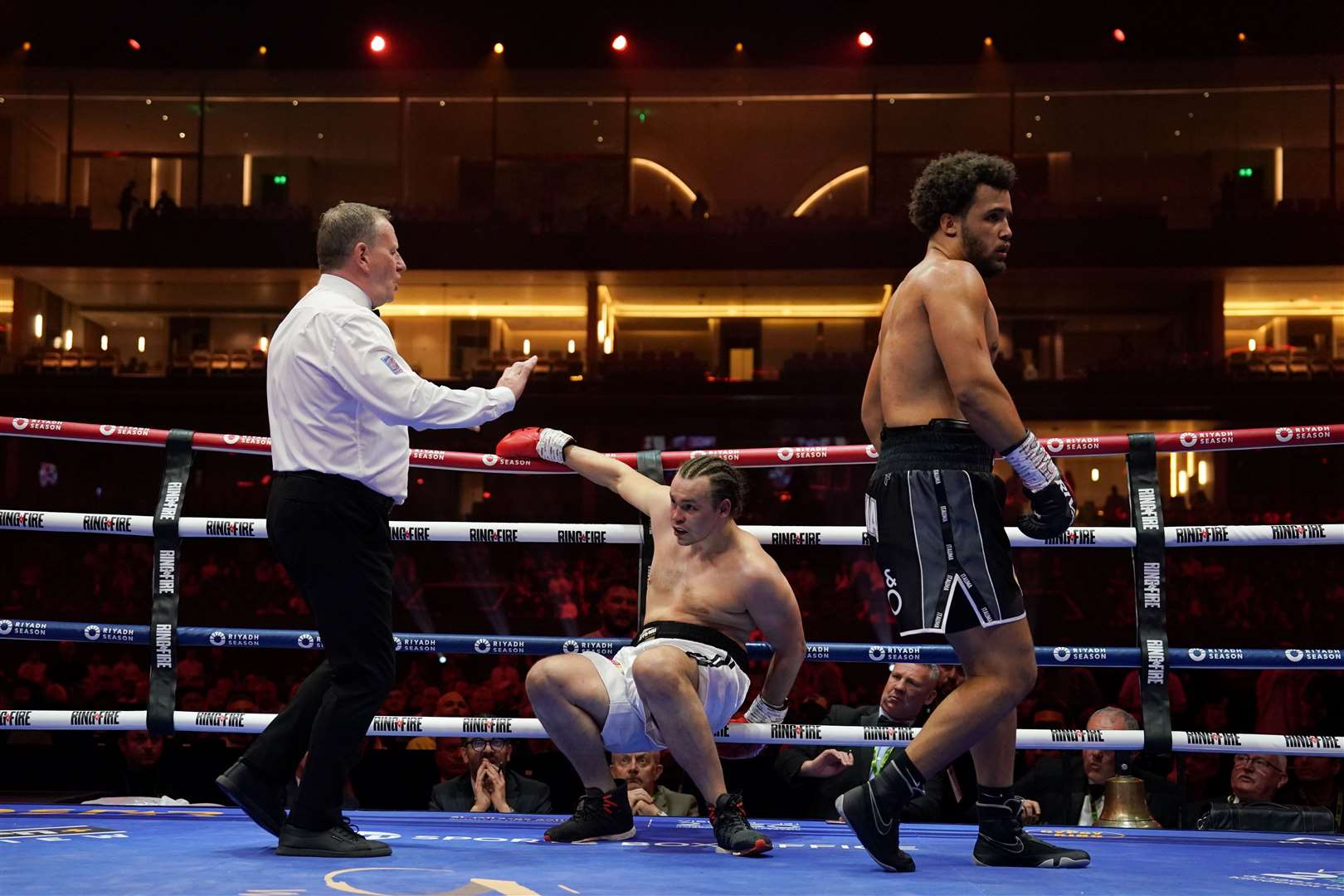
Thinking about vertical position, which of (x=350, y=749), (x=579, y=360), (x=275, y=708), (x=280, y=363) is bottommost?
(x=275, y=708)

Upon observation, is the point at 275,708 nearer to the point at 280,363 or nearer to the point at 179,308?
the point at 280,363

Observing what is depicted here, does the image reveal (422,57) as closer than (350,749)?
No

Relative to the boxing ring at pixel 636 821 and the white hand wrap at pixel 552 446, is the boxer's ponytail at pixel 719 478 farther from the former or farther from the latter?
the white hand wrap at pixel 552 446

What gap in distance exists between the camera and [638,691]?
9.15 feet

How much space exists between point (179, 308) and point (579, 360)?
22.1 ft

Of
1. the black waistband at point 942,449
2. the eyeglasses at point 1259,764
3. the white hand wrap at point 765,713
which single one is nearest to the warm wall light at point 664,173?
the eyeglasses at point 1259,764

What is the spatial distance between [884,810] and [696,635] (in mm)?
695

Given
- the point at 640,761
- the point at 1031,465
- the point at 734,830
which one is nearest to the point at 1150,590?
the point at 1031,465

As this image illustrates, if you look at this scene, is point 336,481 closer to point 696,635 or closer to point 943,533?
point 696,635

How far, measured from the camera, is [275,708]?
8812 millimetres

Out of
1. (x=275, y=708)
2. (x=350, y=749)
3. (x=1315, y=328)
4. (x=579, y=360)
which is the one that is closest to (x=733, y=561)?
(x=350, y=749)

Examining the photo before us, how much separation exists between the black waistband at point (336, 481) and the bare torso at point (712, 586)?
2.39 feet

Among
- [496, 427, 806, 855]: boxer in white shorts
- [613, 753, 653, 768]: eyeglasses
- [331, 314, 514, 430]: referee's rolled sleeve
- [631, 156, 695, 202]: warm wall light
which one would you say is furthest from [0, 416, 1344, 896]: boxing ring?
[631, 156, 695, 202]: warm wall light

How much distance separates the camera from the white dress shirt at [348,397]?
8.14 ft
